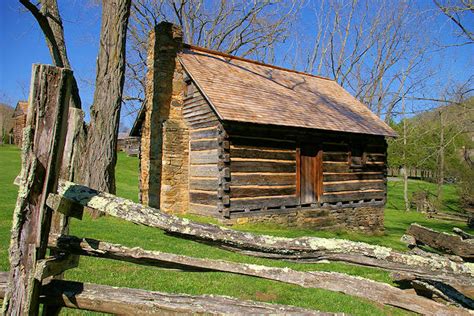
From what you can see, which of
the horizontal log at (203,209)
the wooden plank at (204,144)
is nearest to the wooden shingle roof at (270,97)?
the wooden plank at (204,144)

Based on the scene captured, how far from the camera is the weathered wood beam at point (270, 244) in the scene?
270 centimetres

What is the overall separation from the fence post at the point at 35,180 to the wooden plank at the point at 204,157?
8.75 meters

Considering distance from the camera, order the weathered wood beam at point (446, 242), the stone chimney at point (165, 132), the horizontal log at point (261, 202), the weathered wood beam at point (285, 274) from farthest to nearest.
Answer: the stone chimney at point (165, 132) → the horizontal log at point (261, 202) → the weathered wood beam at point (446, 242) → the weathered wood beam at point (285, 274)

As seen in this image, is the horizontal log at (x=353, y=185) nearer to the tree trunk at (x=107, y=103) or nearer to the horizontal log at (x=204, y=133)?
the horizontal log at (x=204, y=133)

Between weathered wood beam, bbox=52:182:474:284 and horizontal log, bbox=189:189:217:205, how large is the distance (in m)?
8.67

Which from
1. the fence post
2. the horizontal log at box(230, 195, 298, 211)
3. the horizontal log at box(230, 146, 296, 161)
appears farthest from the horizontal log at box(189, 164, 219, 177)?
the fence post

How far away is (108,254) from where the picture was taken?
9.86ft

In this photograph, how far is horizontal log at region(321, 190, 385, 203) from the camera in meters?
13.6

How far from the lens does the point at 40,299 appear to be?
2.86 metres

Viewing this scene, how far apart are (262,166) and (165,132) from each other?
346 cm

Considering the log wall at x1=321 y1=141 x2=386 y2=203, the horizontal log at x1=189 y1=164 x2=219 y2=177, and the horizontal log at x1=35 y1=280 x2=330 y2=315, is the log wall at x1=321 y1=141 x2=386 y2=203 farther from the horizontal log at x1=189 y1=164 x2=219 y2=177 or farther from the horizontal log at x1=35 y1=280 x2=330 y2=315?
the horizontal log at x1=35 y1=280 x2=330 y2=315

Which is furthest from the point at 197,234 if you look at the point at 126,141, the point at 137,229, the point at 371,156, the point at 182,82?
the point at 126,141

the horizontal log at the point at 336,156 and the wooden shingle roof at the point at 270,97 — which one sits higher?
the wooden shingle roof at the point at 270,97

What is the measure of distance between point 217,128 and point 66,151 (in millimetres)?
Answer: 8411
